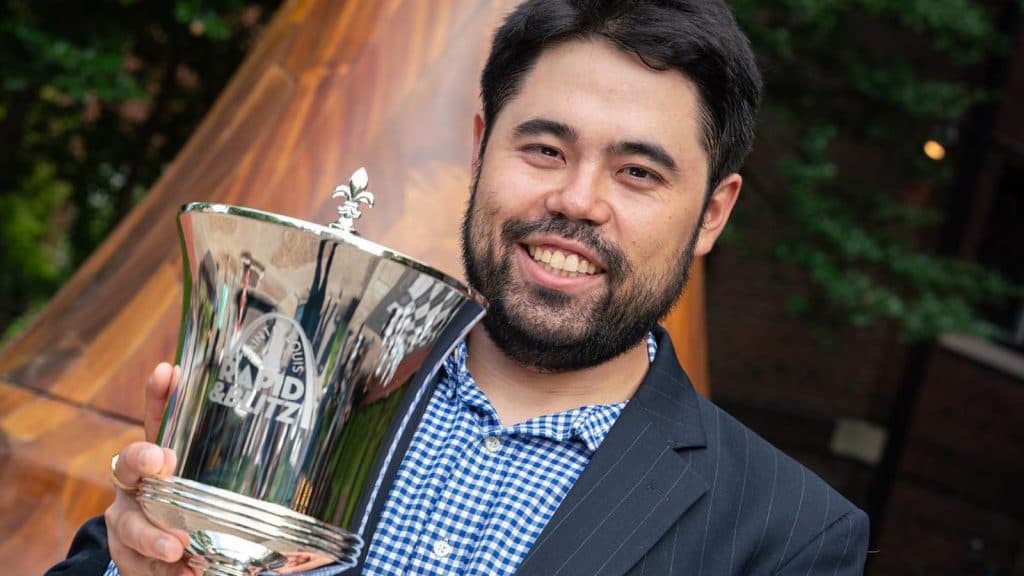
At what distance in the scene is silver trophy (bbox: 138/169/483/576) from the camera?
1.40m

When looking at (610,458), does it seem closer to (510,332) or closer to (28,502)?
(510,332)

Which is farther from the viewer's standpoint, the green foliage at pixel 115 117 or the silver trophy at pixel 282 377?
the green foliage at pixel 115 117

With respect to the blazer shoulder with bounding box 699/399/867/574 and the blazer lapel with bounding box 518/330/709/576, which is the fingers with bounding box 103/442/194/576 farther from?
the blazer shoulder with bounding box 699/399/867/574

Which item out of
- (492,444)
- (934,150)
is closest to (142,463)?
(492,444)

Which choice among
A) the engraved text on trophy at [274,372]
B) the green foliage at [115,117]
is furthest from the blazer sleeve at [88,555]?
the green foliage at [115,117]

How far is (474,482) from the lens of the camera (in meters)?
1.88

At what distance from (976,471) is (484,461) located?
30.0ft

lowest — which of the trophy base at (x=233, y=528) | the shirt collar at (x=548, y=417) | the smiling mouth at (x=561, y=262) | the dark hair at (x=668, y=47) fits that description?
the shirt collar at (x=548, y=417)

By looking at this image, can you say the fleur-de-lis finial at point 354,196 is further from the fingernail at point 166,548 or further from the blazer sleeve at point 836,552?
the blazer sleeve at point 836,552

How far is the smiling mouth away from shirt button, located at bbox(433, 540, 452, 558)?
42cm

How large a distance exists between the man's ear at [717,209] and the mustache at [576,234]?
27 cm

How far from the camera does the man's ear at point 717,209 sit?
213 cm

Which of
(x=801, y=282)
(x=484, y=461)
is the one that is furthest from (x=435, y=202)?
(x=801, y=282)

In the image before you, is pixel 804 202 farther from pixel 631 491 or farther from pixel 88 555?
pixel 88 555
